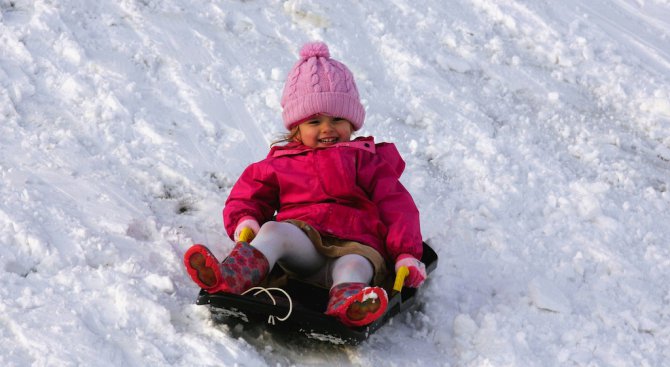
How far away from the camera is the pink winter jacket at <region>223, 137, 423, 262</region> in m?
3.54

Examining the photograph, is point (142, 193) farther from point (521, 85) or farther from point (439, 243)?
point (521, 85)

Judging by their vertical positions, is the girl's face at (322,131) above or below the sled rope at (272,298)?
above

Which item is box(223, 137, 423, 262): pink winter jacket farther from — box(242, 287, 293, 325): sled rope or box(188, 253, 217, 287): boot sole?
box(188, 253, 217, 287): boot sole

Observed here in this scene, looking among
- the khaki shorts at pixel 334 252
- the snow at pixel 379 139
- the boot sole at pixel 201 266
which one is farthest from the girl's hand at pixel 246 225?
the boot sole at pixel 201 266

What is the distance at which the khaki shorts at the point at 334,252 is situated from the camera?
341cm

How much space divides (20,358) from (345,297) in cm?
112

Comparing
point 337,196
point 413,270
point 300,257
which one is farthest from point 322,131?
point 413,270

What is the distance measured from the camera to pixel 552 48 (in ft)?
20.6

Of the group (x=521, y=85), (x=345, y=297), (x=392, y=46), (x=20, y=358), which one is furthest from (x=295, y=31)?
(x=20, y=358)

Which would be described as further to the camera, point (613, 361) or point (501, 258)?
point (501, 258)

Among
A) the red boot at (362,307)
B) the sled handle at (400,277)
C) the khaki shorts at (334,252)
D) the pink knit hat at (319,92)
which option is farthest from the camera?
the pink knit hat at (319,92)

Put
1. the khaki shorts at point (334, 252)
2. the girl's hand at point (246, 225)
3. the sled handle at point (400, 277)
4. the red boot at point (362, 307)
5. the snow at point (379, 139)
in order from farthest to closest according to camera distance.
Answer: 1. the girl's hand at point (246, 225)
2. the khaki shorts at point (334, 252)
3. the sled handle at point (400, 277)
4. the snow at point (379, 139)
5. the red boot at point (362, 307)

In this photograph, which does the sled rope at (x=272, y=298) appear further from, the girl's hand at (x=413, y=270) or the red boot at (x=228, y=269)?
the girl's hand at (x=413, y=270)

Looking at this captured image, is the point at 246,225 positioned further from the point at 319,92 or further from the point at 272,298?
the point at 319,92
